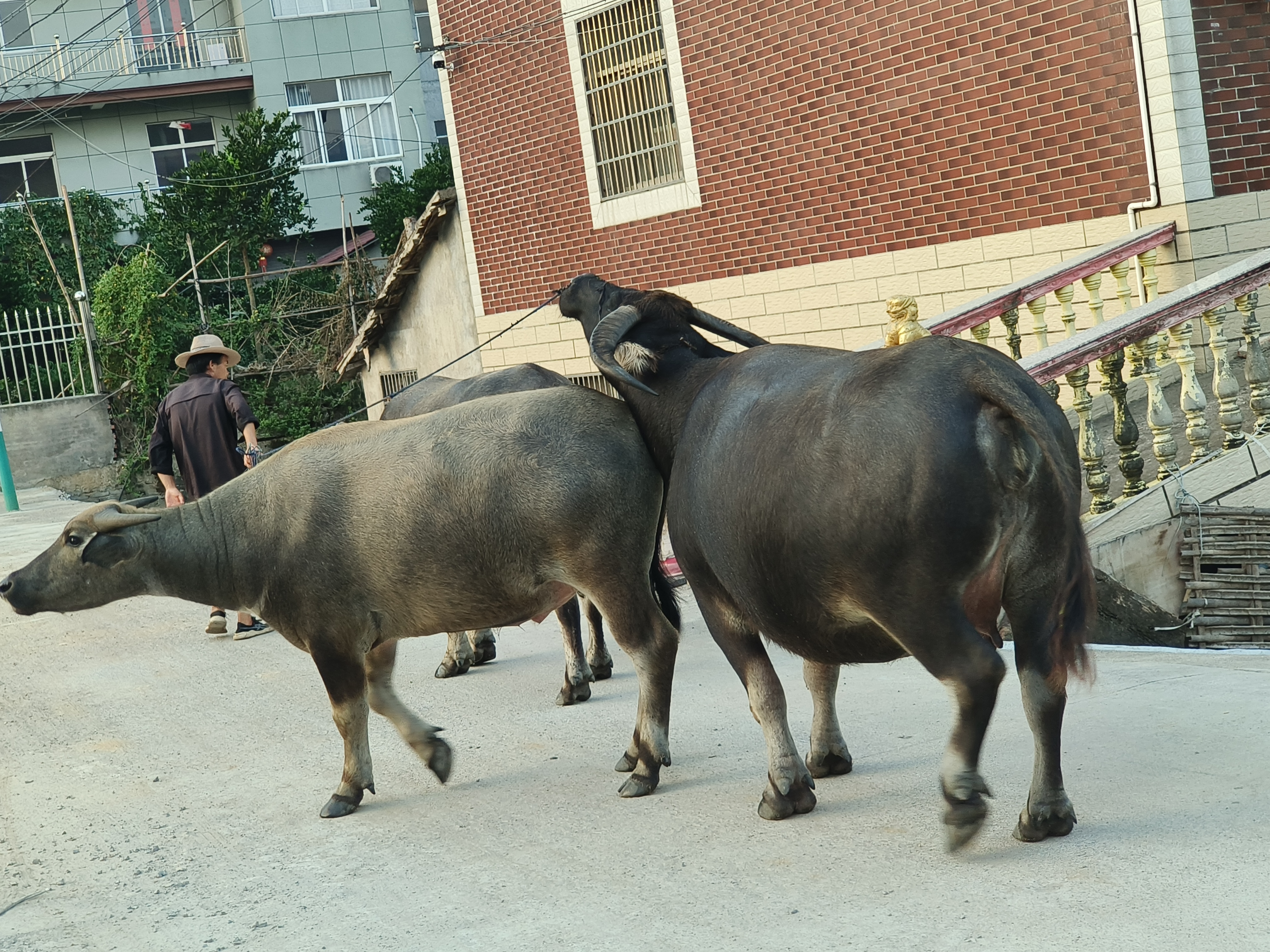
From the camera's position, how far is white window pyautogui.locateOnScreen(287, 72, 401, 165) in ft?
109

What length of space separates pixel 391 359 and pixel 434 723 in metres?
13.9

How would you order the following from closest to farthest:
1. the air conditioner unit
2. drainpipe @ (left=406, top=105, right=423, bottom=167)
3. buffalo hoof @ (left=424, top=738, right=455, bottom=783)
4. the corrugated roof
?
buffalo hoof @ (left=424, top=738, right=455, bottom=783), the corrugated roof, the air conditioner unit, drainpipe @ (left=406, top=105, right=423, bottom=167)

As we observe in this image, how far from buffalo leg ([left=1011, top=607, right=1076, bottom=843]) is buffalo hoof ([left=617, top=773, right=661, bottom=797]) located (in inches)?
58.1

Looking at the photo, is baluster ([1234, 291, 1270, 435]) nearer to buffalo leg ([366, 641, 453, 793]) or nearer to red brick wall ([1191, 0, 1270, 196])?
red brick wall ([1191, 0, 1270, 196])

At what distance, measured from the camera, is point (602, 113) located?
14.7m

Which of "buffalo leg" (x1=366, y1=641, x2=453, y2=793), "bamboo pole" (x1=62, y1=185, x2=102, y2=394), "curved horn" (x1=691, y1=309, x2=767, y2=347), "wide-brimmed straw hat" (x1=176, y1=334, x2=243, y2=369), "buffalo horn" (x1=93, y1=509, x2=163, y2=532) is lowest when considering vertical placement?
"buffalo leg" (x1=366, y1=641, x2=453, y2=793)

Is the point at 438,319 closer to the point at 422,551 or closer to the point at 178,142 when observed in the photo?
the point at 422,551

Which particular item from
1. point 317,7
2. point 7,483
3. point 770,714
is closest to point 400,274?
point 7,483

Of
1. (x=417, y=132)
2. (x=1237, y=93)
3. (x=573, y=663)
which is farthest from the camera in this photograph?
(x=417, y=132)

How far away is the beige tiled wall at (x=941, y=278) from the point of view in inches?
388

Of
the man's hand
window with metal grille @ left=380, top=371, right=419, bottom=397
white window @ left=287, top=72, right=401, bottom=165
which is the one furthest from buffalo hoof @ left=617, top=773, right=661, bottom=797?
white window @ left=287, top=72, right=401, bottom=165

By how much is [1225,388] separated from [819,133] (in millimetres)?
5914

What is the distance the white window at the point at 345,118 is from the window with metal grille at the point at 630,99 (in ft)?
65.3

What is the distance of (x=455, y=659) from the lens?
294 inches
